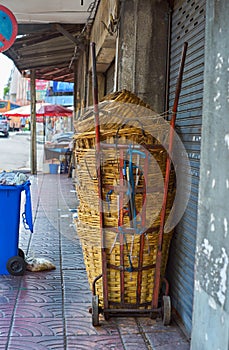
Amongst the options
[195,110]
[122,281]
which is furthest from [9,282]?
[195,110]

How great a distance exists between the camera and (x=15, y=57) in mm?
11523

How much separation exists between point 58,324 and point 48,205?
5588 mm

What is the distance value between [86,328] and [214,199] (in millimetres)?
1680

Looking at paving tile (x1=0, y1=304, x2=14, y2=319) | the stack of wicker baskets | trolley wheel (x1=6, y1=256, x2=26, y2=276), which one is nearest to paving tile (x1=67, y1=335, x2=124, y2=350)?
the stack of wicker baskets

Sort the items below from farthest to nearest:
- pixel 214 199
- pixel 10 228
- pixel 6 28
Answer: pixel 6 28 → pixel 10 228 → pixel 214 199

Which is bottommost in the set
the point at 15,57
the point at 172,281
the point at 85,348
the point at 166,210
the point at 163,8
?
the point at 85,348

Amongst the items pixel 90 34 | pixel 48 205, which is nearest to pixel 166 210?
pixel 48 205

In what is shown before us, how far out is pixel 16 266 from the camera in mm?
4777

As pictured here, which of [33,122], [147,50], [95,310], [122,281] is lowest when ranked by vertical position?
[95,310]

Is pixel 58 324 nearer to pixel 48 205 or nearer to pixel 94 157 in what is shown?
pixel 94 157

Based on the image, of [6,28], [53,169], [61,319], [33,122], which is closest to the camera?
[61,319]

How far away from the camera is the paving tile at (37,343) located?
3289 millimetres

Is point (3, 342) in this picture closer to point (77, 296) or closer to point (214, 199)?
point (77, 296)

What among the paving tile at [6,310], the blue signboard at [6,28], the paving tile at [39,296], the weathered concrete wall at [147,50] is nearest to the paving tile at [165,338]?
the paving tile at [39,296]
